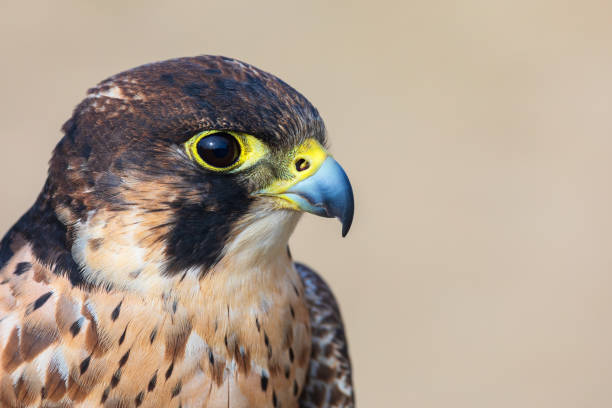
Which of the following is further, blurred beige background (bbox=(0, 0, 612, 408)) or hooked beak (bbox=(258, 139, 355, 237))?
blurred beige background (bbox=(0, 0, 612, 408))

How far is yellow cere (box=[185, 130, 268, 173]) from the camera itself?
2.45 m

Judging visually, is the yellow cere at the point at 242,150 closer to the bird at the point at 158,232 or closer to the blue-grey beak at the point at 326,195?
the bird at the point at 158,232

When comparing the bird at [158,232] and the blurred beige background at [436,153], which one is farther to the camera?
the blurred beige background at [436,153]

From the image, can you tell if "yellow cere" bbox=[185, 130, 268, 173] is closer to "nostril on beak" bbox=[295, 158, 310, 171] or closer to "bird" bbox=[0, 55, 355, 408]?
"bird" bbox=[0, 55, 355, 408]

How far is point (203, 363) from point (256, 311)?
251mm

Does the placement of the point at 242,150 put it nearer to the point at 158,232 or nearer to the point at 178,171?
the point at 178,171

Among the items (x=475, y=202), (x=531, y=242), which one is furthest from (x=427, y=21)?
(x=531, y=242)

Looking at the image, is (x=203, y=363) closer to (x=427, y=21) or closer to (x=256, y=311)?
(x=256, y=311)

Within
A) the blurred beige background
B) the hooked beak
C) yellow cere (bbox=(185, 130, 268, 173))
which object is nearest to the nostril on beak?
the hooked beak

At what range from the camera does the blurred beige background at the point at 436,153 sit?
7.73m

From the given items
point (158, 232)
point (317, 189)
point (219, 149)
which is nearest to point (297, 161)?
point (317, 189)

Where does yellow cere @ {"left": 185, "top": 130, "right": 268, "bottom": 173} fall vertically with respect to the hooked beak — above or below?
above

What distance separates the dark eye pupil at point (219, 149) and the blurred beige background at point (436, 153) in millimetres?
5459

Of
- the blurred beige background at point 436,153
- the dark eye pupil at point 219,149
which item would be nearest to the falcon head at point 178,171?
the dark eye pupil at point 219,149
